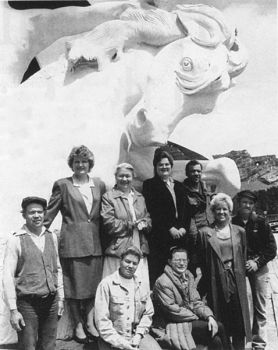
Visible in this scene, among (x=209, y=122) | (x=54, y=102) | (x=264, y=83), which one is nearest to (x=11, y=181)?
(x=54, y=102)

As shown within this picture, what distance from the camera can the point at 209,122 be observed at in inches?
151

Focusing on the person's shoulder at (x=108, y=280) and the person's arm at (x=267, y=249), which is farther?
the person's arm at (x=267, y=249)

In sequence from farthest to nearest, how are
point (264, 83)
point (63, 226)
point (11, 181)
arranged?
1. point (264, 83)
2. point (11, 181)
3. point (63, 226)

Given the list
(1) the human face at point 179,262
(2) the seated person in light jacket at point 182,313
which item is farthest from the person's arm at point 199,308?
(1) the human face at point 179,262

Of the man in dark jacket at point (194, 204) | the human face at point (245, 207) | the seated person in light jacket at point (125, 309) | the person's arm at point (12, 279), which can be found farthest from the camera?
the human face at point (245, 207)

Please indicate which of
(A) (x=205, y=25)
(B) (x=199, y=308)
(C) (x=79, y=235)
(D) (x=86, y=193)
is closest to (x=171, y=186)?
(D) (x=86, y=193)

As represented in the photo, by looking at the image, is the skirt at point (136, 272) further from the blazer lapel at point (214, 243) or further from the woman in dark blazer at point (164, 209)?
the blazer lapel at point (214, 243)

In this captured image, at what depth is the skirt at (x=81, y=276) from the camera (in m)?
3.11

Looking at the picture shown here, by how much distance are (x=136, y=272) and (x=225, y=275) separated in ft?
1.63

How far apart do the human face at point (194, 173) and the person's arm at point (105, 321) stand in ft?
2.66

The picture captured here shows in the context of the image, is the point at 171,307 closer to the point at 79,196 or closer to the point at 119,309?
the point at 119,309

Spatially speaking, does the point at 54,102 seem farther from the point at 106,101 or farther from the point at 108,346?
the point at 108,346

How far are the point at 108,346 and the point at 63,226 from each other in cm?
70

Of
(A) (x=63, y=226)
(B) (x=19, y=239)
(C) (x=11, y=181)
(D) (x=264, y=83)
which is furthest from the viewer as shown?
(D) (x=264, y=83)
